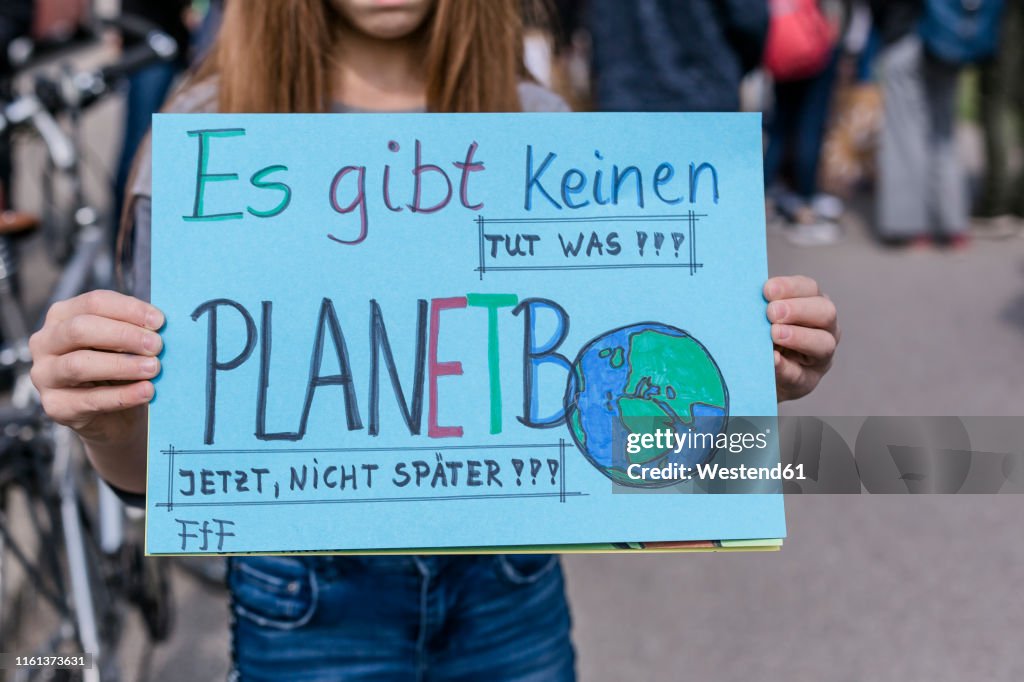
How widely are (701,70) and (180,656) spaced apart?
2.16 meters

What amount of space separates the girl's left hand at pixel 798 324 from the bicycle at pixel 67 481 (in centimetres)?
149

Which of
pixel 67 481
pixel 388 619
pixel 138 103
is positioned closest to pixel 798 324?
pixel 388 619

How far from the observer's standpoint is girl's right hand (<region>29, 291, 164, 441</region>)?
109 cm

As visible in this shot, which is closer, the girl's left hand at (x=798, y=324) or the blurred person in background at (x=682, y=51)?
the girl's left hand at (x=798, y=324)

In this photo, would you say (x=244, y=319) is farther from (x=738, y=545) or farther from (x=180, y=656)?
(x=180, y=656)

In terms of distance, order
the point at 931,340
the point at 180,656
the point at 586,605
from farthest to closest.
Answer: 1. the point at 931,340
2. the point at 586,605
3. the point at 180,656

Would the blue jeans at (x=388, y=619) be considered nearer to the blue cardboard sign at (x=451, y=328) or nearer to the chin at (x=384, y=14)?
the blue cardboard sign at (x=451, y=328)

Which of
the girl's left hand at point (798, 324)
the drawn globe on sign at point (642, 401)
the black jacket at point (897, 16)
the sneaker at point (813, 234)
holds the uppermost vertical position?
the black jacket at point (897, 16)

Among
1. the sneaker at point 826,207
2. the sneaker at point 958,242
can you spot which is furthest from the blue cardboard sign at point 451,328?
the sneaker at point 826,207

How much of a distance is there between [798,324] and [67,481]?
1649mm

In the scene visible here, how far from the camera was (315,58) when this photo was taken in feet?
4.49

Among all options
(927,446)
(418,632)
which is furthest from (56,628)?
(927,446)

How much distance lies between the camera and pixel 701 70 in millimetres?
3082

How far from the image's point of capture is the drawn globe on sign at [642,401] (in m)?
1.16
